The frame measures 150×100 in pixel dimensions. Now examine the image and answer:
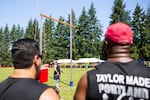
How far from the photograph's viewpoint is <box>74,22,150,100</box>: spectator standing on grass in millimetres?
3162

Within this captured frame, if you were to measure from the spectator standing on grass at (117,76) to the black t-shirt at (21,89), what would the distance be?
433 millimetres

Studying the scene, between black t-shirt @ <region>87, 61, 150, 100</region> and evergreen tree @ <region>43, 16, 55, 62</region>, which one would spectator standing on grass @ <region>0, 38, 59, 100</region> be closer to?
black t-shirt @ <region>87, 61, 150, 100</region>

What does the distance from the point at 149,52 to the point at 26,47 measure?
7071 centimetres

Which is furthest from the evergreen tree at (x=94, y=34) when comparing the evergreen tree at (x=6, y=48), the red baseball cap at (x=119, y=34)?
the red baseball cap at (x=119, y=34)

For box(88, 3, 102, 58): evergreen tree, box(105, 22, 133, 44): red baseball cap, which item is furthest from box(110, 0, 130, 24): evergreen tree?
box(105, 22, 133, 44): red baseball cap

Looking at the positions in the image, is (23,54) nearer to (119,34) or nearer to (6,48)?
(119,34)

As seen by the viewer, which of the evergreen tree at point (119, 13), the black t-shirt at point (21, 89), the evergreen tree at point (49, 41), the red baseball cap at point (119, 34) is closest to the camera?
the black t-shirt at point (21, 89)

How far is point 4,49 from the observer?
332ft

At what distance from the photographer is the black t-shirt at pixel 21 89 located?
306 centimetres

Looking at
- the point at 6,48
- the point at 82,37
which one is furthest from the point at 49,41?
the point at 6,48

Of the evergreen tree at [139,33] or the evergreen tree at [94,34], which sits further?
the evergreen tree at [94,34]

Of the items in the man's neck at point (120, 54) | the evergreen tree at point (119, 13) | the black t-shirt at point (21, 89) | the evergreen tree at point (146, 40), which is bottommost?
the black t-shirt at point (21, 89)

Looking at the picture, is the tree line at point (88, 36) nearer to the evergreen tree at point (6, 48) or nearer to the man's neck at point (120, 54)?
the evergreen tree at point (6, 48)

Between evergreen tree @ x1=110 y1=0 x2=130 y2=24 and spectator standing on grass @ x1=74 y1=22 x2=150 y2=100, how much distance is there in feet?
252
